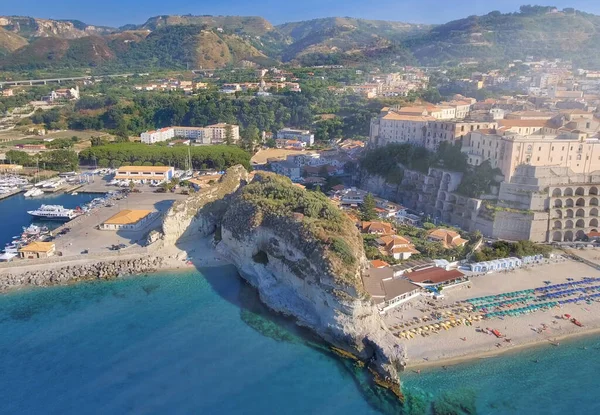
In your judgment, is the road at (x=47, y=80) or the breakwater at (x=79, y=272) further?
the road at (x=47, y=80)

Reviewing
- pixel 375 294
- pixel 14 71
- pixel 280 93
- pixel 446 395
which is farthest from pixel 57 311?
pixel 14 71

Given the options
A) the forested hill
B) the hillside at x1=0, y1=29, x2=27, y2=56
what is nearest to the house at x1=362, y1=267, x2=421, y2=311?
the forested hill

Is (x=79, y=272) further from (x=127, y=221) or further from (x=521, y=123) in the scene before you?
(x=521, y=123)

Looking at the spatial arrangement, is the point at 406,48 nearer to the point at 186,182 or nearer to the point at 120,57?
the point at 120,57

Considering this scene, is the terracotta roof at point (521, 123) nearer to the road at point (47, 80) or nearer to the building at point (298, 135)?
the building at point (298, 135)

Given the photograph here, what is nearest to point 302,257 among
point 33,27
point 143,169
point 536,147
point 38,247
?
point 38,247

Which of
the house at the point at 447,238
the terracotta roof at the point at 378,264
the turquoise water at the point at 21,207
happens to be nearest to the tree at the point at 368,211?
the house at the point at 447,238

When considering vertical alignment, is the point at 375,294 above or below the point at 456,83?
below
